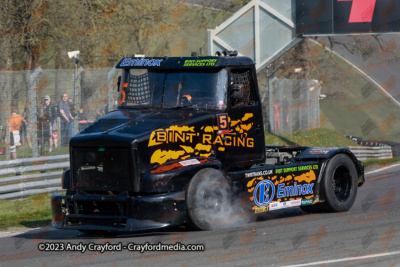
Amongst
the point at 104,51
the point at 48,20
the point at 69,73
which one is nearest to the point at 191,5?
the point at 104,51

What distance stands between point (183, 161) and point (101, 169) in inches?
43.3

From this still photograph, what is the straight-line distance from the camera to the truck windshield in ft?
33.0

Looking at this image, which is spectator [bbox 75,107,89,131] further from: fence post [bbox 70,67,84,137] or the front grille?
the front grille

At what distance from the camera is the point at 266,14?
21.2 metres

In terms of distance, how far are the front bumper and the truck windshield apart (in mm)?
1525

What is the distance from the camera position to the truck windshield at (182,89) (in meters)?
10.1

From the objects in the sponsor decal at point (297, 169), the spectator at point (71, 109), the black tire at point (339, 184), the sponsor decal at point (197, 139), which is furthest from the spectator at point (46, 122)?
the black tire at point (339, 184)

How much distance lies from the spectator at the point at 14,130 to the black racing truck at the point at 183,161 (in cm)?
477

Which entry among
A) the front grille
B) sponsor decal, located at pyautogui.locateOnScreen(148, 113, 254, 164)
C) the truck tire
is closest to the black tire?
sponsor decal, located at pyautogui.locateOnScreen(148, 113, 254, 164)

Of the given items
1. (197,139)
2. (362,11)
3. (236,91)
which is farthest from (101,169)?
(362,11)

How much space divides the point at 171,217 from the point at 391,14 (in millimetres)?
13542

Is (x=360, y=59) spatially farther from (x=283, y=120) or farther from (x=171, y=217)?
(x=171, y=217)

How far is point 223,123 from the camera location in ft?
32.8

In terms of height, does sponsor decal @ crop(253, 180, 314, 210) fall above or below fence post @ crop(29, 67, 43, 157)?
below
